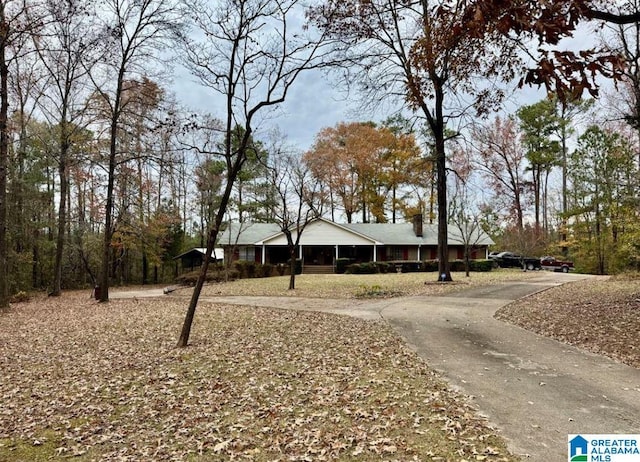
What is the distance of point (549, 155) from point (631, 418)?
34.4m

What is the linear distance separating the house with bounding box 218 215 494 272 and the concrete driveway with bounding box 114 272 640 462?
23722mm

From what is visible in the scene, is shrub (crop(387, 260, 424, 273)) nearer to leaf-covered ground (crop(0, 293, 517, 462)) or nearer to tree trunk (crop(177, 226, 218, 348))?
leaf-covered ground (crop(0, 293, 517, 462))

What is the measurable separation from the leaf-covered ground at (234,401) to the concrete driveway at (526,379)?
1.06 feet

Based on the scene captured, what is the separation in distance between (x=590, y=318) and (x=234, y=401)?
786cm

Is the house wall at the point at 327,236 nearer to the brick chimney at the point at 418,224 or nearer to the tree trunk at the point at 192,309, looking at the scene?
the brick chimney at the point at 418,224

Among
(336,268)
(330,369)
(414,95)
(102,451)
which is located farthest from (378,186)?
(102,451)

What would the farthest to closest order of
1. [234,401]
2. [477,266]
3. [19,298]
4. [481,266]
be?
[477,266] < [481,266] < [19,298] < [234,401]

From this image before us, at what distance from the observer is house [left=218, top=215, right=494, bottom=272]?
3388 centimetres

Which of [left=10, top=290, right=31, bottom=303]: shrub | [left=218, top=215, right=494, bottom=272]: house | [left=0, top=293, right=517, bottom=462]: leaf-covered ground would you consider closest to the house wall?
[left=218, top=215, right=494, bottom=272]: house

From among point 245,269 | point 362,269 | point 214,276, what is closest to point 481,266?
point 362,269

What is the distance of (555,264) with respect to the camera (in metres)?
30.2

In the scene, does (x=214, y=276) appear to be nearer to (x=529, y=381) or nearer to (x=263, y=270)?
(x=263, y=270)

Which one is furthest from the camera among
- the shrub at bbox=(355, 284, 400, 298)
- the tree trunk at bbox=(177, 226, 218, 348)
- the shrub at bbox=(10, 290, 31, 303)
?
the shrub at bbox=(10, 290, 31, 303)

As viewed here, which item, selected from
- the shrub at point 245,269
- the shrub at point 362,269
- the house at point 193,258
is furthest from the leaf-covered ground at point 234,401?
the shrub at point 362,269
